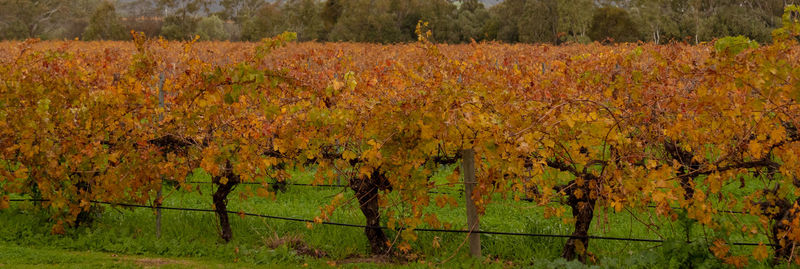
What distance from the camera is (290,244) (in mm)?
6016

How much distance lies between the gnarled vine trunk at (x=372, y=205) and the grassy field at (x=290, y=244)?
16 centimetres

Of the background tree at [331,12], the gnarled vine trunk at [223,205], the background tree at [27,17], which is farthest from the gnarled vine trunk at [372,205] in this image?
the background tree at [27,17]

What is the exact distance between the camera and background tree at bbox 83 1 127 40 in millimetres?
43406

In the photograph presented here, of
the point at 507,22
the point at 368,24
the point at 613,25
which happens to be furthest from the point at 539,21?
the point at 368,24

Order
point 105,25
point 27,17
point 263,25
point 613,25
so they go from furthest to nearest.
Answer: point 27,17, point 263,25, point 105,25, point 613,25

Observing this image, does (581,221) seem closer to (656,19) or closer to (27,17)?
(656,19)

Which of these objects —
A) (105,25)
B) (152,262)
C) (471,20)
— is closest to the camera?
(152,262)

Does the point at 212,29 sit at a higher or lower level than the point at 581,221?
higher

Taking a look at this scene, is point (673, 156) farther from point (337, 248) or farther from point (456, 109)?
point (337, 248)

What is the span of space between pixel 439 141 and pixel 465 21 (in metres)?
36.2

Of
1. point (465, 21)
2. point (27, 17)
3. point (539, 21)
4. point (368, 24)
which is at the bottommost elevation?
point (539, 21)

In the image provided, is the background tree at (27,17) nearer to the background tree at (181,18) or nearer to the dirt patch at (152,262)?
the background tree at (181,18)

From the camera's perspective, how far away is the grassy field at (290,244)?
5426mm

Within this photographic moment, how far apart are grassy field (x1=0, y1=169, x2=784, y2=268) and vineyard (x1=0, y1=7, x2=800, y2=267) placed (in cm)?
14
